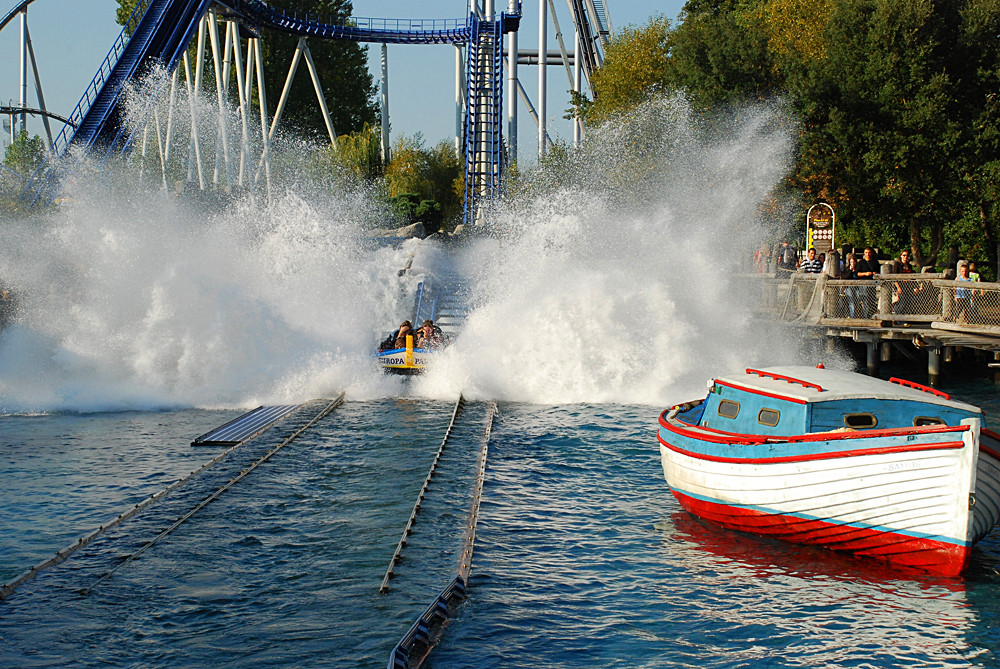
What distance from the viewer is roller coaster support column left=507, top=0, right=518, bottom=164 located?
55.9m

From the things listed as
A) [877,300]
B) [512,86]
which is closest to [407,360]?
[877,300]

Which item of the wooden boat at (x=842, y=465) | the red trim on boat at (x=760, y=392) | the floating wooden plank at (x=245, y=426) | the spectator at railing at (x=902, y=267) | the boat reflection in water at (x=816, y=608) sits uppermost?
the spectator at railing at (x=902, y=267)

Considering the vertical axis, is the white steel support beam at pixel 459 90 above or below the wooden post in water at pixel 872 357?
above

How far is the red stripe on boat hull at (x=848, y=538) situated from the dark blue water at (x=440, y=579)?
171 millimetres

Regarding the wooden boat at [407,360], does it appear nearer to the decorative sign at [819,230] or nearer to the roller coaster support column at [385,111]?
the decorative sign at [819,230]

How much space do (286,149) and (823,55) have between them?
39569 millimetres

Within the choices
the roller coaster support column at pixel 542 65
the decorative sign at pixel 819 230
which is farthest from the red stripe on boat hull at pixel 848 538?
the roller coaster support column at pixel 542 65

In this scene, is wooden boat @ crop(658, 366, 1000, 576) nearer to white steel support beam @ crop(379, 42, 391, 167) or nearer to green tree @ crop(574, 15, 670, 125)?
green tree @ crop(574, 15, 670, 125)

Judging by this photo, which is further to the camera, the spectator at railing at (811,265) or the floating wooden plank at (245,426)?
the spectator at railing at (811,265)

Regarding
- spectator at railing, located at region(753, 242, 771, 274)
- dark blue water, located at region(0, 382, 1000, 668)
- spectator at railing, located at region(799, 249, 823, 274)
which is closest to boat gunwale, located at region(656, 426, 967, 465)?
dark blue water, located at region(0, 382, 1000, 668)

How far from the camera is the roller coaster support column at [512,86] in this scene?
55.9 metres

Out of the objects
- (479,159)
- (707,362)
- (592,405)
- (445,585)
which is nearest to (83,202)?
(592,405)

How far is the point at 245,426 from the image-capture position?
20625mm

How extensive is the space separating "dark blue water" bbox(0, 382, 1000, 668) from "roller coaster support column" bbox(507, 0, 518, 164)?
42.1 meters
